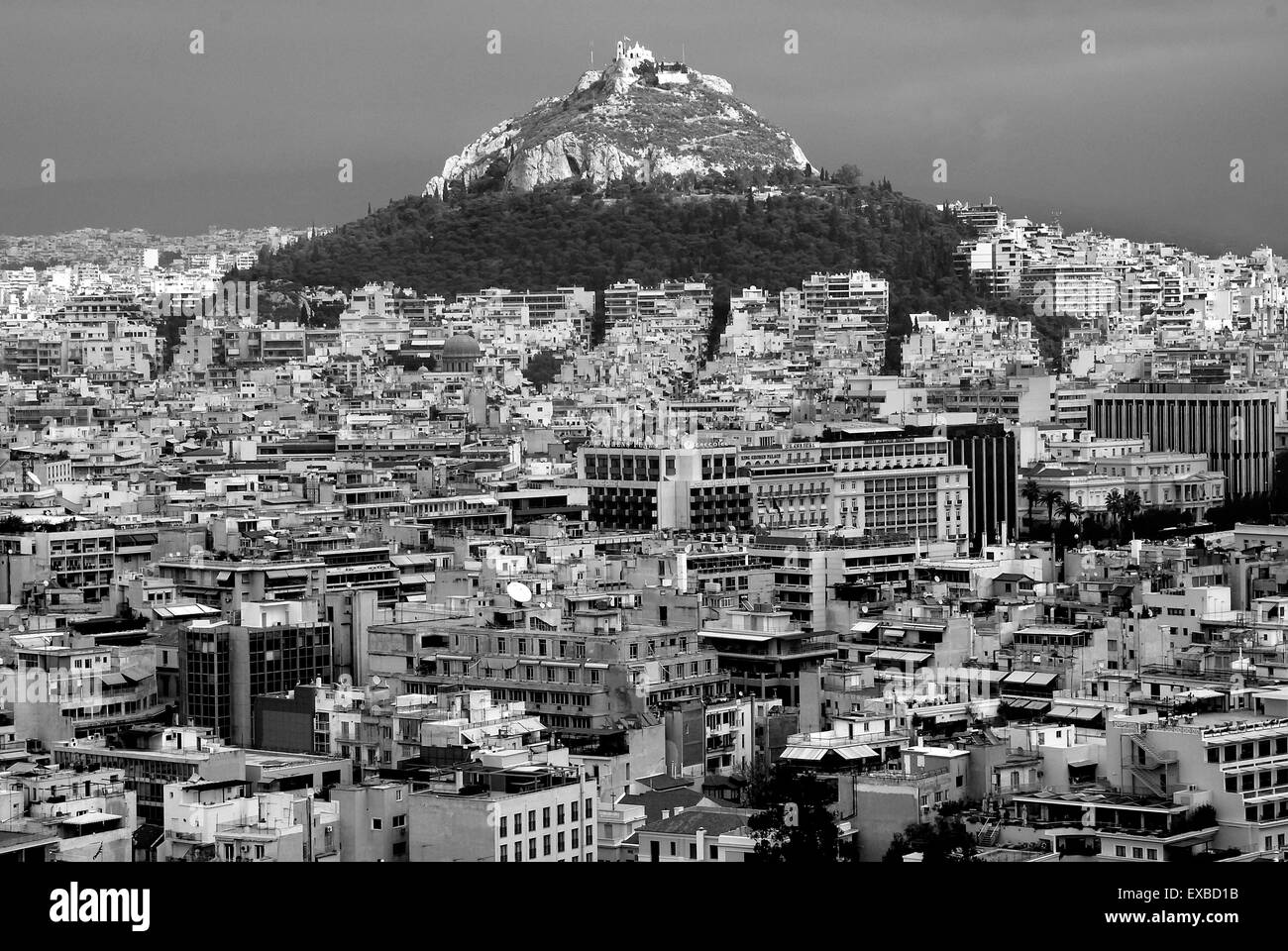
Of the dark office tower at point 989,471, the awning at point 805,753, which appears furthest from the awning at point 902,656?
the dark office tower at point 989,471

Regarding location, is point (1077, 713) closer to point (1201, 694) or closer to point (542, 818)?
Answer: point (1201, 694)

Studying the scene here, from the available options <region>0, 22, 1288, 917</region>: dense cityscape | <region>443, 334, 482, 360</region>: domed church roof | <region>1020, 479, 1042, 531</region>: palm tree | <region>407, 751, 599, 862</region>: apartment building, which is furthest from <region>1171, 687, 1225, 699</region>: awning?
<region>443, 334, 482, 360</region>: domed church roof

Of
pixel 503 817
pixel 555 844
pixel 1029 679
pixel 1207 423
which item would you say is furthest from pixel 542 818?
pixel 1207 423

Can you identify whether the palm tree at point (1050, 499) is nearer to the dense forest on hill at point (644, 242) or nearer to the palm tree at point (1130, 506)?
the palm tree at point (1130, 506)

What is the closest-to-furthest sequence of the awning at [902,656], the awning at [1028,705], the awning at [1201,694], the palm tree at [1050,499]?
the awning at [1201,694], the awning at [1028,705], the awning at [902,656], the palm tree at [1050,499]

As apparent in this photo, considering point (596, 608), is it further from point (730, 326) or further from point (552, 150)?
point (552, 150)

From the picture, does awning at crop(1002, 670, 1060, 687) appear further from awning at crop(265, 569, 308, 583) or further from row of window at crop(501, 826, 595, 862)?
awning at crop(265, 569, 308, 583)
